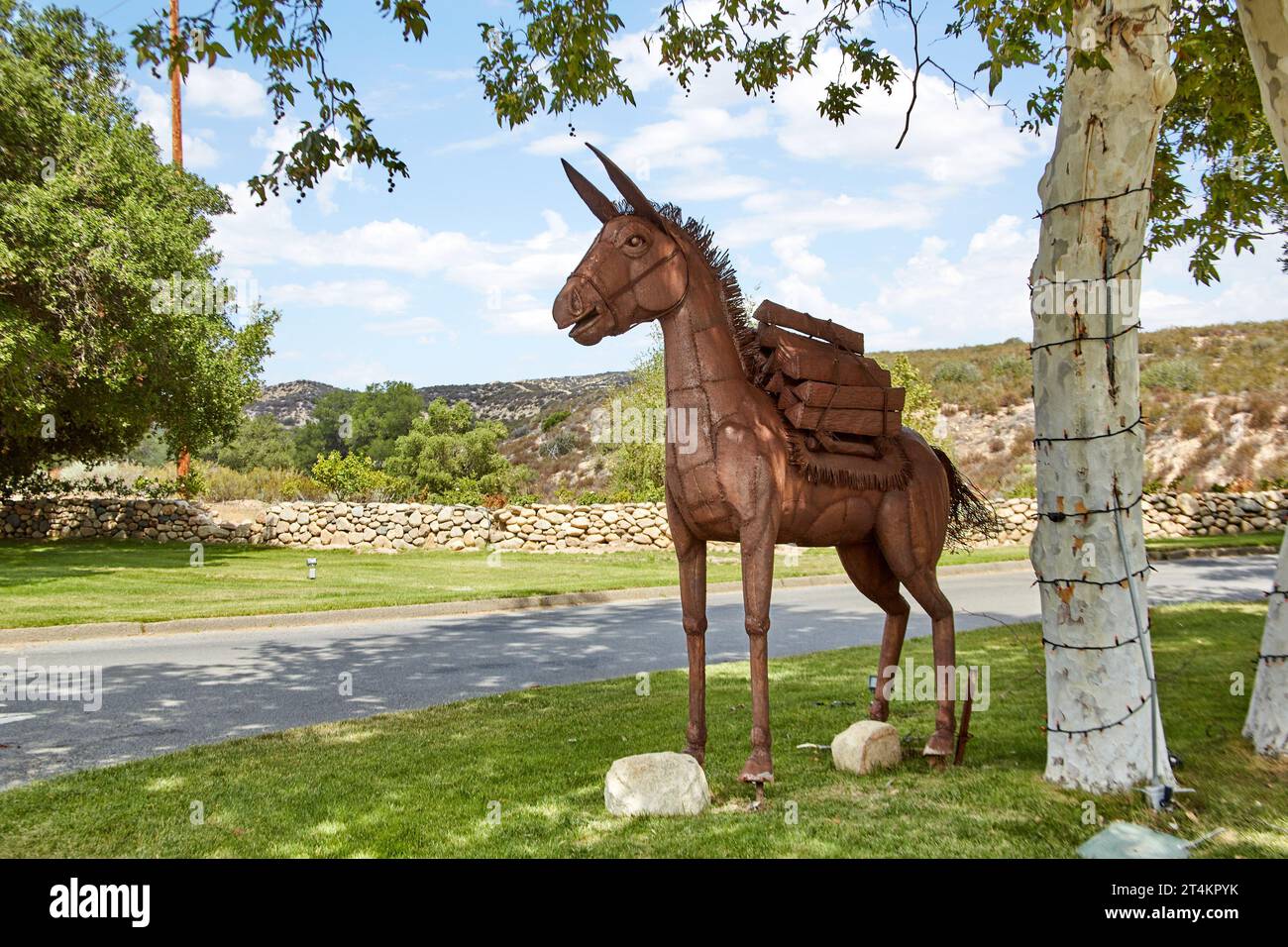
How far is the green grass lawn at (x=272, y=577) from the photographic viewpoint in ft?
46.6

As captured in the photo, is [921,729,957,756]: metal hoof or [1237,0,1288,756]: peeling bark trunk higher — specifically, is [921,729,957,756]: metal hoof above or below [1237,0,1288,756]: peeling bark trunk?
below

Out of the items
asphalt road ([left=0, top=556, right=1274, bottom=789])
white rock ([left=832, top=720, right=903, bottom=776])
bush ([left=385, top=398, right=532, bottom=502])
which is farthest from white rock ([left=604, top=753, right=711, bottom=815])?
bush ([left=385, top=398, right=532, bottom=502])

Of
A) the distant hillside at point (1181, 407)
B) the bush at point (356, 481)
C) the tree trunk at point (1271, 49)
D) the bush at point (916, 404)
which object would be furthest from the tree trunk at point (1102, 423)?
the distant hillside at point (1181, 407)

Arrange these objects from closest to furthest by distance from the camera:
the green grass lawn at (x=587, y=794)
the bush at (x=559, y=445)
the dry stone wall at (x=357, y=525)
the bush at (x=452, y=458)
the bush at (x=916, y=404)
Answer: the green grass lawn at (x=587, y=794)
the dry stone wall at (x=357, y=525)
the bush at (x=916, y=404)
the bush at (x=452, y=458)
the bush at (x=559, y=445)

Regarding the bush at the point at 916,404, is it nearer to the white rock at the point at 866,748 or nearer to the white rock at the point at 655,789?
the white rock at the point at 866,748

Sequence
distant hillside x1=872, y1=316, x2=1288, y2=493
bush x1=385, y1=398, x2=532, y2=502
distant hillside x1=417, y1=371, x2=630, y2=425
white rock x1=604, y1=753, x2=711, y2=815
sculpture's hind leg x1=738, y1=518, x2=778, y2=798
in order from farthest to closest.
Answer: distant hillside x1=417, y1=371, x2=630, y2=425 < distant hillside x1=872, y1=316, x2=1288, y2=493 < bush x1=385, y1=398, x2=532, y2=502 < sculpture's hind leg x1=738, y1=518, x2=778, y2=798 < white rock x1=604, y1=753, x2=711, y2=815

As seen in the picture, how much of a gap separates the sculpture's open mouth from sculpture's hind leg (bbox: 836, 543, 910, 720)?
230cm

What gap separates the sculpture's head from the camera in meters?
5.27

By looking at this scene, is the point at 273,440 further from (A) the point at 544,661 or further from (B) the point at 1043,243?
(B) the point at 1043,243

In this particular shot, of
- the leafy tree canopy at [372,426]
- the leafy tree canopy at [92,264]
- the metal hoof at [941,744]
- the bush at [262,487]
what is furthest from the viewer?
the leafy tree canopy at [372,426]

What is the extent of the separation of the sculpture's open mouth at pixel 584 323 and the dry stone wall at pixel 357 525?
19.7 metres
